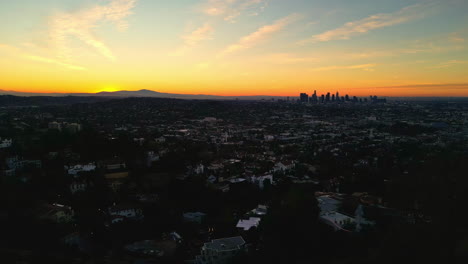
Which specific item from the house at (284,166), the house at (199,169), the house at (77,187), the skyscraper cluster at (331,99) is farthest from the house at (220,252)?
the skyscraper cluster at (331,99)

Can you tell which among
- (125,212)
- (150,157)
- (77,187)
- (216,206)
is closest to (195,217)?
(216,206)

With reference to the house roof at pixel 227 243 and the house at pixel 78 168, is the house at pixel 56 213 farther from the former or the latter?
the house roof at pixel 227 243

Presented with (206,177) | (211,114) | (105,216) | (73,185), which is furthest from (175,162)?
(211,114)

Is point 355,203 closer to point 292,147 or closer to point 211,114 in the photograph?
point 292,147

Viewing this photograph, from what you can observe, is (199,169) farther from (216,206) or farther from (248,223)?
(248,223)

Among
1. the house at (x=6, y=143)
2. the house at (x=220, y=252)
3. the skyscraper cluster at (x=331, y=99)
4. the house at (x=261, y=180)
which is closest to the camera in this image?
the house at (x=220, y=252)

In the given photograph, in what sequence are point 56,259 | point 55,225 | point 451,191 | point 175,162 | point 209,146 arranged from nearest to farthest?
point 451,191, point 56,259, point 55,225, point 175,162, point 209,146
